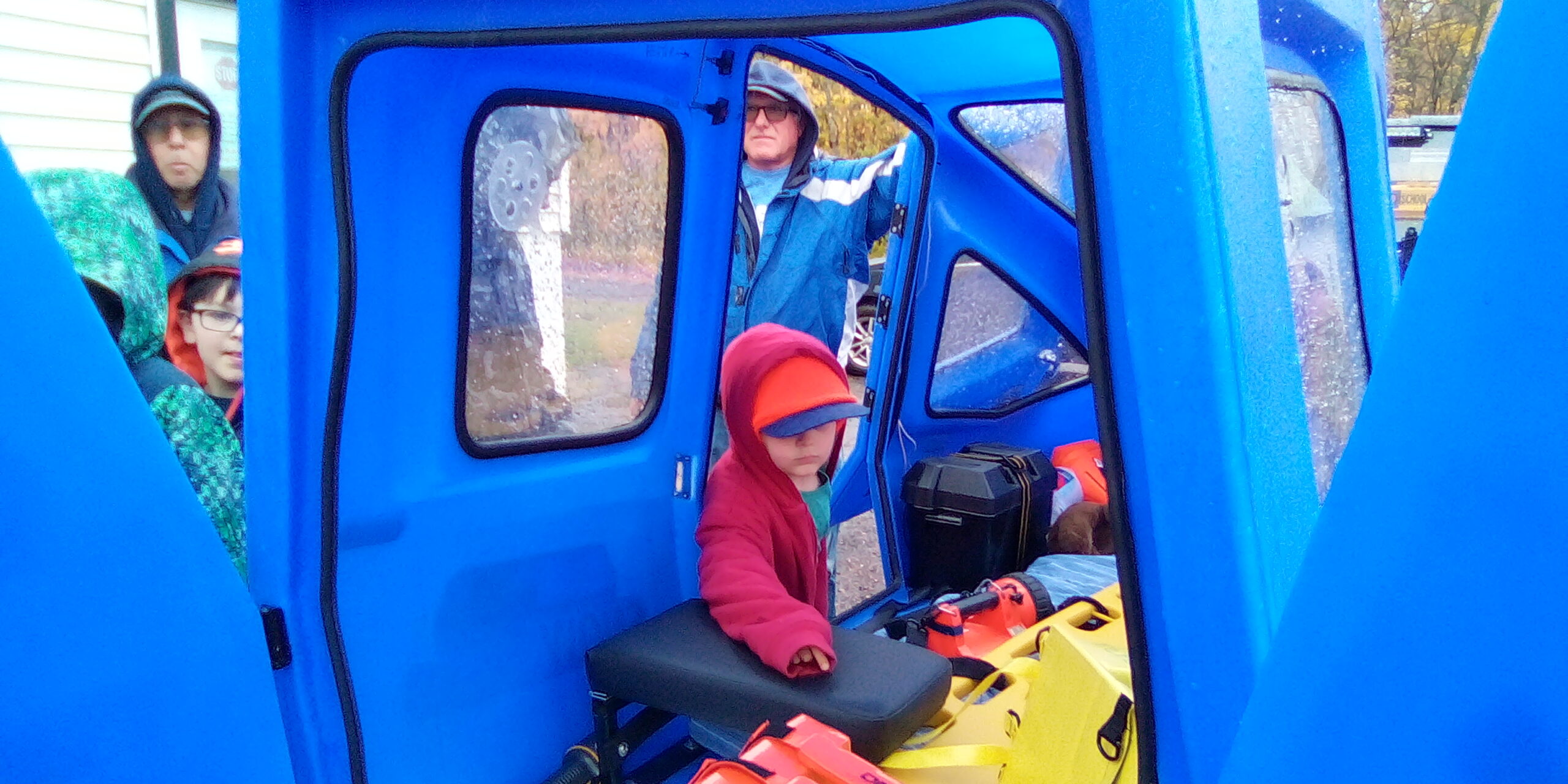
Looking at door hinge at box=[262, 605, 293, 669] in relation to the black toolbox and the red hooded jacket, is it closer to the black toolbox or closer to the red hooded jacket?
the red hooded jacket

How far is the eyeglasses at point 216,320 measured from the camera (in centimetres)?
202

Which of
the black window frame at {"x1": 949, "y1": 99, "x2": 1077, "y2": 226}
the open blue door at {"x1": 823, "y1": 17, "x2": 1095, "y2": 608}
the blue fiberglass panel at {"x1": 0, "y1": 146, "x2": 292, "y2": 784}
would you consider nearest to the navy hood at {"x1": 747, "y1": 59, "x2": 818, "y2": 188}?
the open blue door at {"x1": 823, "y1": 17, "x2": 1095, "y2": 608}

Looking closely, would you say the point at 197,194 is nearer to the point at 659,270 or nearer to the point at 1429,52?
the point at 659,270

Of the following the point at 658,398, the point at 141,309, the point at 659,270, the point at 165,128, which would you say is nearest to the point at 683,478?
the point at 658,398

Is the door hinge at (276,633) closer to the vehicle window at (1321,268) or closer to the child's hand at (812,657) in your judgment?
the child's hand at (812,657)

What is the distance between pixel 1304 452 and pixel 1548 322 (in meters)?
0.49

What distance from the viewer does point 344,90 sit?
4.83 ft

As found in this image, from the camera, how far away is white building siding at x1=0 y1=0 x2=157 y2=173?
20.0 feet

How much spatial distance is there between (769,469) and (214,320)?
45.8 inches

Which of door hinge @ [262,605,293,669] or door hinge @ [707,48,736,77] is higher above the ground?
door hinge @ [707,48,736,77]

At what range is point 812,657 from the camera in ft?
6.24

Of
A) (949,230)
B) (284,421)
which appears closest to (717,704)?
(284,421)

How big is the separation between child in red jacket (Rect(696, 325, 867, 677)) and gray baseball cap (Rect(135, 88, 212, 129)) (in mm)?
2215

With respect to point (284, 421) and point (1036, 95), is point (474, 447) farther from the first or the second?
point (1036, 95)
